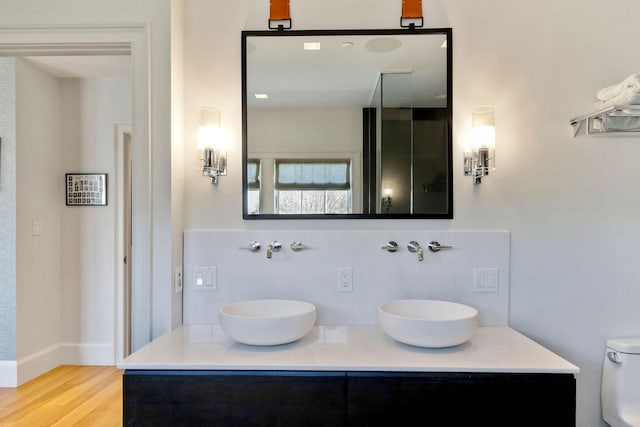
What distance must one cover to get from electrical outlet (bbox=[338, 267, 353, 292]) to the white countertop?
0.74 feet

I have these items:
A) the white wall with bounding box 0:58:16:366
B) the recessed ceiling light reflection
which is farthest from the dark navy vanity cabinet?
the white wall with bounding box 0:58:16:366

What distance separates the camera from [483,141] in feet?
5.19

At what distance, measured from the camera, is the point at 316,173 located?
1687mm

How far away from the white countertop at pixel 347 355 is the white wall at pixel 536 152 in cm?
43

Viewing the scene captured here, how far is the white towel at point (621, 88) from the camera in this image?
52.4 inches

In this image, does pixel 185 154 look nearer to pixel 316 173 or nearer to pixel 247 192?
pixel 247 192

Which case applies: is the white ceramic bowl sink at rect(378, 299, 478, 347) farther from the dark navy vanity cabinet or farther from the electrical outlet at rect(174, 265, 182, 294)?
the electrical outlet at rect(174, 265, 182, 294)

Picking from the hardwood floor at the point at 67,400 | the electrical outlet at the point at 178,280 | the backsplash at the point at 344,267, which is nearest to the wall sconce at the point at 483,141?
the backsplash at the point at 344,267

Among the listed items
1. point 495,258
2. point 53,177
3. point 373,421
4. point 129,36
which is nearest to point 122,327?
point 53,177

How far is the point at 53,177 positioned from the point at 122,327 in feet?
4.49

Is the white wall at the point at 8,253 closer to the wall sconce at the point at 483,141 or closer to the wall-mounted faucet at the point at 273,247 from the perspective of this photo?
the wall-mounted faucet at the point at 273,247

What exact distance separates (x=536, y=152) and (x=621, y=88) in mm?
368

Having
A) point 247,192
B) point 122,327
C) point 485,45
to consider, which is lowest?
point 122,327

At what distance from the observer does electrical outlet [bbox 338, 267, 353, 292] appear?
1650 mm
